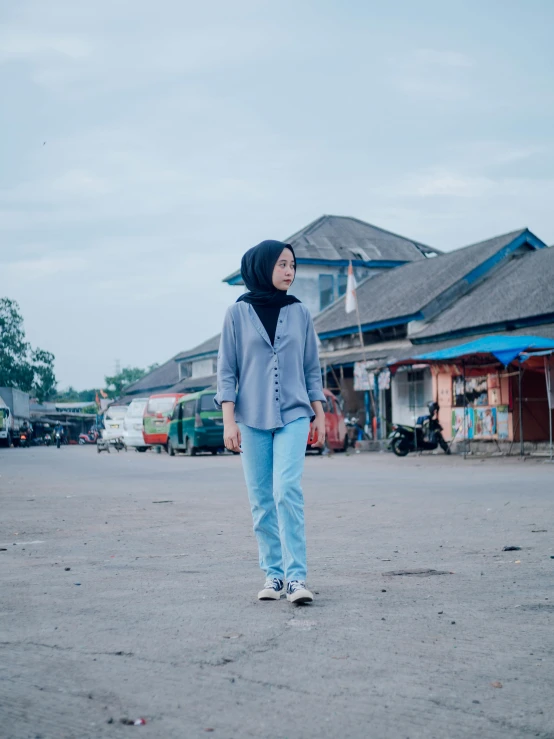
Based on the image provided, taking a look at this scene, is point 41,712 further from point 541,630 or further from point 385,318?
point 385,318

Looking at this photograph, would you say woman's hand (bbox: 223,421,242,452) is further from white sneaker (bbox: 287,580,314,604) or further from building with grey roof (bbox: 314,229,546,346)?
building with grey roof (bbox: 314,229,546,346)

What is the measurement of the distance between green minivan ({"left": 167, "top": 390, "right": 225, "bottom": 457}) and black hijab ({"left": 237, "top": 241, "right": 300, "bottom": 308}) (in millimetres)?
20989

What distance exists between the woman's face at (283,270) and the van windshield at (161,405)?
27230 mm

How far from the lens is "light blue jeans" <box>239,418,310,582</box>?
4.92 m

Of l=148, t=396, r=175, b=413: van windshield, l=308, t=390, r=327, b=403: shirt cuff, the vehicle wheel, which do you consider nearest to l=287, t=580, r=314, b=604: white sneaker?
l=308, t=390, r=327, b=403: shirt cuff

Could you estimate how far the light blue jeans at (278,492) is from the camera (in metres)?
4.92

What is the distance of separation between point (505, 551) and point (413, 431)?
1790cm

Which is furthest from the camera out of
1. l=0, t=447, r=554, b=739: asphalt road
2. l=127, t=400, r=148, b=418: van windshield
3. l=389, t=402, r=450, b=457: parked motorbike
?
l=127, t=400, r=148, b=418: van windshield

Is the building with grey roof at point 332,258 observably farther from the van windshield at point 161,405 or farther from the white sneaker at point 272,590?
the white sneaker at point 272,590

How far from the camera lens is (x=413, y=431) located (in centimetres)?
2438

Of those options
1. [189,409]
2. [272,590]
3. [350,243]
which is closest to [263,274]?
[272,590]

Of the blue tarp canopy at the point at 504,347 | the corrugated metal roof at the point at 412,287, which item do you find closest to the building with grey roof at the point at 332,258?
the corrugated metal roof at the point at 412,287

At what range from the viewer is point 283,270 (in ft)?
16.7

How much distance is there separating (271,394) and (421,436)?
19.6 m
